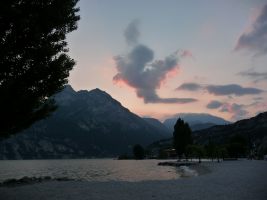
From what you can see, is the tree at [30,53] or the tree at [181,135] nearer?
the tree at [30,53]

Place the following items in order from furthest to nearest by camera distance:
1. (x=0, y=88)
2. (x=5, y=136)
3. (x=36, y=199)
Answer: (x=5, y=136), (x=36, y=199), (x=0, y=88)

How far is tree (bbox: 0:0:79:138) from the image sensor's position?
22.8m

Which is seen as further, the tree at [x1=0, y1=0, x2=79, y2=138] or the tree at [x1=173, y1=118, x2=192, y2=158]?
the tree at [x1=173, y1=118, x2=192, y2=158]

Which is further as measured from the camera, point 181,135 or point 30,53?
point 181,135

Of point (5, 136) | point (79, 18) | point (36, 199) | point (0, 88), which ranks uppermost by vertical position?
point (79, 18)

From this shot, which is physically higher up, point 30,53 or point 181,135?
point 181,135

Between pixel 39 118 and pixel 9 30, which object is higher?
pixel 9 30

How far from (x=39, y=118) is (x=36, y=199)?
6.02m

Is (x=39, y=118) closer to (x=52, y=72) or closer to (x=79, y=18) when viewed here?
(x=52, y=72)

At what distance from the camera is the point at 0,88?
73.4ft

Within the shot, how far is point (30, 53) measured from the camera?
2405 centimetres

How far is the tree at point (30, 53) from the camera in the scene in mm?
22844

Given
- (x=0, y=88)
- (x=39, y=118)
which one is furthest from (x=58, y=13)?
(x=39, y=118)

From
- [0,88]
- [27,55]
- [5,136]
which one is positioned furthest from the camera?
[5,136]
